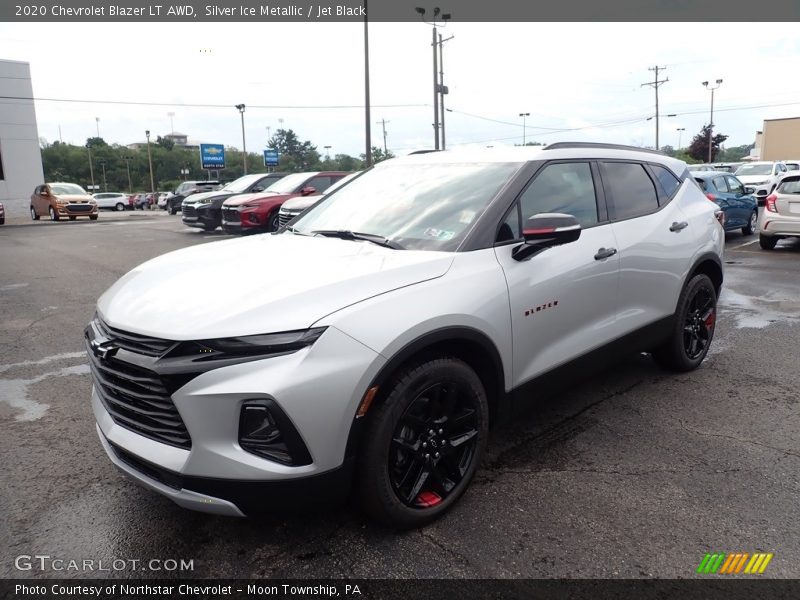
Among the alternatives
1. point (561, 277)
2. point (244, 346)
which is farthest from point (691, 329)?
point (244, 346)

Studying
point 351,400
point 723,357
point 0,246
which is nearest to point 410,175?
point 351,400

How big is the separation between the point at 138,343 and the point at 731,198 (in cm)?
1417

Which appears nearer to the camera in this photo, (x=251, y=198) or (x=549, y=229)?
(x=549, y=229)

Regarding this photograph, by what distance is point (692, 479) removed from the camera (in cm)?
311

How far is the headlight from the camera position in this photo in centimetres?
221

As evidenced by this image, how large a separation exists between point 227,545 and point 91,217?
91.0 ft

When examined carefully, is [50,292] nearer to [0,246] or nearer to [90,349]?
[90,349]

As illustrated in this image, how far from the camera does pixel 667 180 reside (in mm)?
4590

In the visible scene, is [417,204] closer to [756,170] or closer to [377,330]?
[377,330]

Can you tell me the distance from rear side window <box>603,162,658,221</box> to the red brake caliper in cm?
222

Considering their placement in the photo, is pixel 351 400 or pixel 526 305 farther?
pixel 526 305

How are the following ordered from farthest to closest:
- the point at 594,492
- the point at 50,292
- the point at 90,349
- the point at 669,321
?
1. the point at 50,292
2. the point at 669,321
3. the point at 594,492
4. the point at 90,349

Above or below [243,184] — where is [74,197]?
below

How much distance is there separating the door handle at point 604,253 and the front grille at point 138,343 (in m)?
2.46
